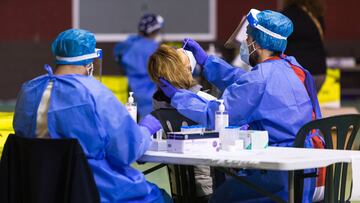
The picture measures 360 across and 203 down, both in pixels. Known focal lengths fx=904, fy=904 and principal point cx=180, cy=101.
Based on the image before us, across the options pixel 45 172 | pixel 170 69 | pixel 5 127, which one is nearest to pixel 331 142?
pixel 170 69

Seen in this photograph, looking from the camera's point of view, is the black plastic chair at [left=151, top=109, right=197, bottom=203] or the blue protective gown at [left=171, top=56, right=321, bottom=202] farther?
the black plastic chair at [left=151, top=109, right=197, bottom=203]

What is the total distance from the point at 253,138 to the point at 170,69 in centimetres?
84

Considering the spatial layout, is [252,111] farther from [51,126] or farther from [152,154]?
[51,126]

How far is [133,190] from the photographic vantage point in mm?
3742

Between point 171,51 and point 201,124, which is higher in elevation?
point 171,51

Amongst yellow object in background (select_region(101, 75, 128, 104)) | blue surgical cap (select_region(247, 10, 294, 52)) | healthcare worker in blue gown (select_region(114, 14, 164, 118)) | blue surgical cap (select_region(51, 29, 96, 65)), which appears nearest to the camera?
blue surgical cap (select_region(51, 29, 96, 65))

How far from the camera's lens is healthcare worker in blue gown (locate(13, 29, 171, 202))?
11.8 ft

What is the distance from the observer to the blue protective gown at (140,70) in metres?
10.3

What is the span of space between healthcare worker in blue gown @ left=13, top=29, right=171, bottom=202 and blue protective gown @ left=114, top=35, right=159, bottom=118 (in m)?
6.49

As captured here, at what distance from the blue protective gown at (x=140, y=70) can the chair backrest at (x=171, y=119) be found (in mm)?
5598

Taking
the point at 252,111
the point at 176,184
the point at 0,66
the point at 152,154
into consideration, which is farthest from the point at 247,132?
the point at 0,66

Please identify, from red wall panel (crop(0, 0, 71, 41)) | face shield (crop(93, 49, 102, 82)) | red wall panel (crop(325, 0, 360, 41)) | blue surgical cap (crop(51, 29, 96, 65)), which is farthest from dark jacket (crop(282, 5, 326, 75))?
red wall panel (crop(0, 0, 71, 41))

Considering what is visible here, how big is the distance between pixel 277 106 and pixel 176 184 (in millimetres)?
798

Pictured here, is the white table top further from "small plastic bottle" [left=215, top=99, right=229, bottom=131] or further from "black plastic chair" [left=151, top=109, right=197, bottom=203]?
"black plastic chair" [left=151, top=109, right=197, bottom=203]
